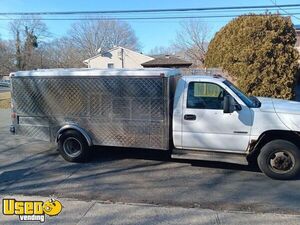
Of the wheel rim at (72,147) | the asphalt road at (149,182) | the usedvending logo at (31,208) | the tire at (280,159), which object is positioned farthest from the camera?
the wheel rim at (72,147)

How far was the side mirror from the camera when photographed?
5.87 metres

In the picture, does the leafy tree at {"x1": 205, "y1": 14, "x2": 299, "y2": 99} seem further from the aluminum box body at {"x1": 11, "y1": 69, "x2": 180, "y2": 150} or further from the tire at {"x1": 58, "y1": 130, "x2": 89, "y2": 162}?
the tire at {"x1": 58, "y1": 130, "x2": 89, "y2": 162}

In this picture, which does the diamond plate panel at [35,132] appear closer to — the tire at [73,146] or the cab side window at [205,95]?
the tire at [73,146]

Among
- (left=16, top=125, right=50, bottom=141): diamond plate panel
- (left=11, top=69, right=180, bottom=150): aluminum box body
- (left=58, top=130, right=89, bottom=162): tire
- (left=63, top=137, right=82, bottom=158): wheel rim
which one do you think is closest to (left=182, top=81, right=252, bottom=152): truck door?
(left=11, top=69, right=180, bottom=150): aluminum box body

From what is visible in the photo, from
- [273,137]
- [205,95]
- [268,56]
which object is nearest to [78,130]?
[205,95]

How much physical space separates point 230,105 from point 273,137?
1.05m

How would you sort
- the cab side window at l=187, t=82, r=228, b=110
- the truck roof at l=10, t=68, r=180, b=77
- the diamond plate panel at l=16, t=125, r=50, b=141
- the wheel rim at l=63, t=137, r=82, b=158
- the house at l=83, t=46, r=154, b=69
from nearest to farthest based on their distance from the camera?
the cab side window at l=187, t=82, r=228, b=110 → the truck roof at l=10, t=68, r=180, b=77 → the wheel rim at l=63, t=137, r=82, b=158 → the diamond plate panel at l=16, t=125, r=50, b=141 → the house at l=83, t=46, r=154, b=69

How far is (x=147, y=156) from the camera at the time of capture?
24.6 feet

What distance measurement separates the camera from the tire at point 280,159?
5.74 meters

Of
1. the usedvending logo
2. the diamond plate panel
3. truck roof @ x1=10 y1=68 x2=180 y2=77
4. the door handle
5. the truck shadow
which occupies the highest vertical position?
truck roof @ x1=10 y1=68 x2=180 y2=77

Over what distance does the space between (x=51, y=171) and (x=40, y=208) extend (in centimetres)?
194

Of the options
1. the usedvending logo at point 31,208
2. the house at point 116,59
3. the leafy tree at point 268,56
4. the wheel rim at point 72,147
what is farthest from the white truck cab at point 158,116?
the house at point 116,59

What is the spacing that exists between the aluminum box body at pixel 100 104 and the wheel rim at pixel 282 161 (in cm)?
209

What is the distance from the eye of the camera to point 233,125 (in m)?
5.99
